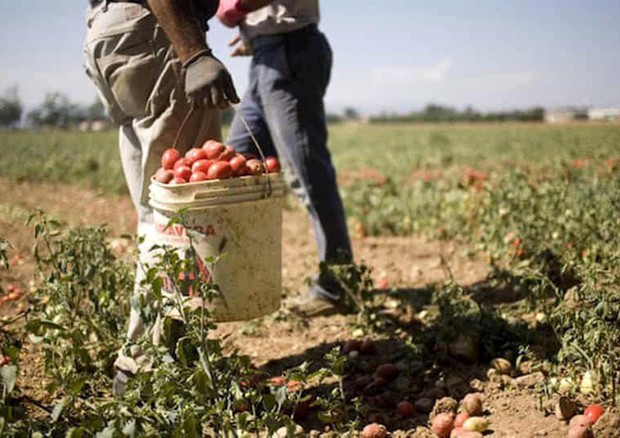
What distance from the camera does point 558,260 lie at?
3211mm

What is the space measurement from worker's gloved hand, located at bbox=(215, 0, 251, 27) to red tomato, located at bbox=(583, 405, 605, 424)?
7.26 feet

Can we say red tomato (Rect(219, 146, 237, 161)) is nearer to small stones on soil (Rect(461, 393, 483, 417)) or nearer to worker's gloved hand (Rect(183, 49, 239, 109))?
worker's gloved hand (Rect(183, 49, 239, 109))

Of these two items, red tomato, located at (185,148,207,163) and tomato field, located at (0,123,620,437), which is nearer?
tomato field, located at (0,123,620,437)

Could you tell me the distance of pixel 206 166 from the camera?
2.10 metres

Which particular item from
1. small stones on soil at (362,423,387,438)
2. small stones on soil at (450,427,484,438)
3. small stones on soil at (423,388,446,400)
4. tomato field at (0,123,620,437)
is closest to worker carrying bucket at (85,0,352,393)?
tomato field at (0,123,620,437)

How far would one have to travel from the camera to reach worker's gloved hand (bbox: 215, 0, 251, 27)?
286cm

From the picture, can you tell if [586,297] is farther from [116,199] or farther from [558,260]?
[116,199]

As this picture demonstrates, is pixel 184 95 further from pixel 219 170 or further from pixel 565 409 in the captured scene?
pixel 565 409

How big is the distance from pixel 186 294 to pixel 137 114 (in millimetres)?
833

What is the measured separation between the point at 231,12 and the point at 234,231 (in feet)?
4.55

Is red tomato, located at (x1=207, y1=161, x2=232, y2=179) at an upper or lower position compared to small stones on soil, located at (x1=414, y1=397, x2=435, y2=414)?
upper

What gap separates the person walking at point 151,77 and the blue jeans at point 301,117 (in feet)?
2.20

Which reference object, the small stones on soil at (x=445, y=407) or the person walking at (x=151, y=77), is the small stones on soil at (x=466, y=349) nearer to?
the small stones on soil at (x=445, y=407)

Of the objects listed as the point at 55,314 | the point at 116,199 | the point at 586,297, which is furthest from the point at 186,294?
the point at 116,199
